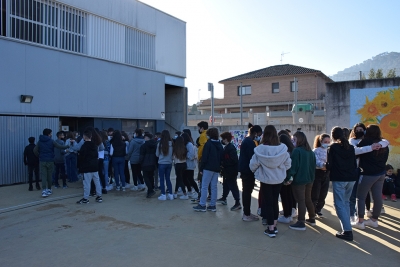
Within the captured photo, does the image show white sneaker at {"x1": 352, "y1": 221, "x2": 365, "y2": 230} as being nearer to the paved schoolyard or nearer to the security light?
the paved schoolyard

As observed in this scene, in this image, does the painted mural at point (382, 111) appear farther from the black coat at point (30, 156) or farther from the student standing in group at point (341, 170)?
the black coat at point (30, 156)

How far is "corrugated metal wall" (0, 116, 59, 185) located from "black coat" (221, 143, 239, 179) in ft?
25.3

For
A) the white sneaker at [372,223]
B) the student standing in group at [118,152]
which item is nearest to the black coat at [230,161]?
the white sneaker at [372,223]

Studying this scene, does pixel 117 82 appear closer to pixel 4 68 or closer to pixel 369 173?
pixel 4 68

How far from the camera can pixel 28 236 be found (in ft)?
19.6

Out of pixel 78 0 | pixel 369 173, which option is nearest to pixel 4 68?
pixel 78 0

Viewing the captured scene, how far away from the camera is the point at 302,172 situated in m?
6.04

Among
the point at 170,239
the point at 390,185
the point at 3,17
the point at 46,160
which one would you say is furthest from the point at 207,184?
the point at 3,17

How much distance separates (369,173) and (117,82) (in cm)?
1174

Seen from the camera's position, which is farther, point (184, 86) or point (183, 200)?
point (184, 86)

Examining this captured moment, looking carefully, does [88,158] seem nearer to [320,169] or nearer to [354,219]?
[320,169]

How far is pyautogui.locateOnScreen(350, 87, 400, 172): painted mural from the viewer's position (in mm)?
10023

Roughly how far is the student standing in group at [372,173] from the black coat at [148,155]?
16.7 ft

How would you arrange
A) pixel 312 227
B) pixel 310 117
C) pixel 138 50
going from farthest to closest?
pixel 310 117, pixel 138 50, pixel 312 227
